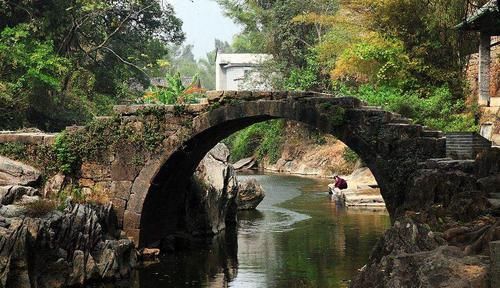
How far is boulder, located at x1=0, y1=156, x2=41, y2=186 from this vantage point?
14.4 metres

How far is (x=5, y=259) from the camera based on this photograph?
438 inches

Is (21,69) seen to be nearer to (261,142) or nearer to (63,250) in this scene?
(63,250)

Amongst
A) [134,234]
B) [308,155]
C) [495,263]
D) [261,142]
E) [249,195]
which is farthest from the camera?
[261,142]

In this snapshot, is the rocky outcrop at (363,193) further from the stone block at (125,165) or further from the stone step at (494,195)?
the stone step at (494,195)

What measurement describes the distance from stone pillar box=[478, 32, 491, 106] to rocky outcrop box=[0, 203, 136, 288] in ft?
41.0

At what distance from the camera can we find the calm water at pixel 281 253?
1341 cm

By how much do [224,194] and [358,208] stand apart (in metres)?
5.17

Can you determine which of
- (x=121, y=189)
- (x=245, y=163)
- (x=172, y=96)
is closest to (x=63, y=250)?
(x=121, y=189)

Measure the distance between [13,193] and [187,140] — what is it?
3.47 metres

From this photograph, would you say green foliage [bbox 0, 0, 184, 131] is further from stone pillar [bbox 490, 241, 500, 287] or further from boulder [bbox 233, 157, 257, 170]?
stone pillar [bbox 490, 241, 500, 287]

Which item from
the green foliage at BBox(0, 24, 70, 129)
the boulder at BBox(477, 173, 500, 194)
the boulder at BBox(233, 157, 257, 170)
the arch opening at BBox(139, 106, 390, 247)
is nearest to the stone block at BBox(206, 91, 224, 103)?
the arch opening at BBox(139, 106, 390, 247)

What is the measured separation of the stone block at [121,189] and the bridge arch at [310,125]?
13cm

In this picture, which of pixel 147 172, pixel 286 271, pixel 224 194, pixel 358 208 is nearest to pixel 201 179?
pixel 224 194

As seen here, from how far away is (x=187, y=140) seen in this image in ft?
48.4
